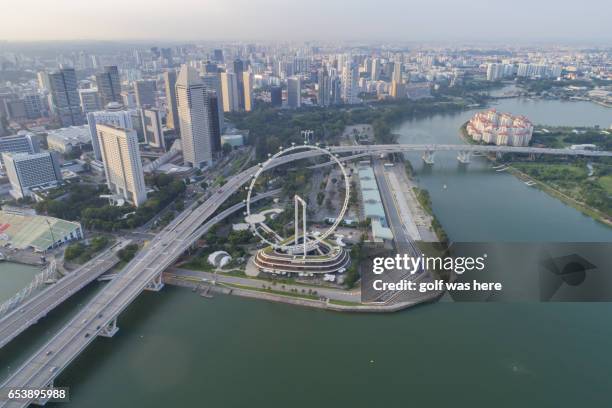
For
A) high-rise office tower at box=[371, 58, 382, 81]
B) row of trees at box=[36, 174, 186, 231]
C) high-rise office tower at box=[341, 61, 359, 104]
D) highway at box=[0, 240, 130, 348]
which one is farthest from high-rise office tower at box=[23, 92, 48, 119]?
high-rise office tower at box=[371, 58, 382, 81]

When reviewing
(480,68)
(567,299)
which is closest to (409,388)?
(567,299)

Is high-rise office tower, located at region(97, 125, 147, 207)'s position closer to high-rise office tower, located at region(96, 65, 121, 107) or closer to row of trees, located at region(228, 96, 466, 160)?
row of trees, located at region(228, 96, 466, 160)

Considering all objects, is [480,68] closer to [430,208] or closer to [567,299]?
[430,208]

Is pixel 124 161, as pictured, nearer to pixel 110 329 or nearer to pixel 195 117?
pixel 195 117

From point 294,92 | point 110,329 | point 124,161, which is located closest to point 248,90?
point 294,92

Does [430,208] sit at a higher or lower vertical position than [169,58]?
lower

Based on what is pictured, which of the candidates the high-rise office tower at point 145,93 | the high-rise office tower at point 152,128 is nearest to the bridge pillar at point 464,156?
the high-rise office tower at point 152,128
